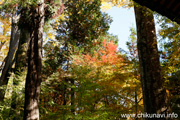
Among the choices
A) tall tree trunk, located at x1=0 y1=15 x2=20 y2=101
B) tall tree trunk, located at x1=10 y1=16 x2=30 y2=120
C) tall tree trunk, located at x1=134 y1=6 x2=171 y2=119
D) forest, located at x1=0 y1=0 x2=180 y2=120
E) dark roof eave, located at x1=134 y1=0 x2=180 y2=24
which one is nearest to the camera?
dark roof eave, located at x1=134 y1=0 x2=180 y2=24

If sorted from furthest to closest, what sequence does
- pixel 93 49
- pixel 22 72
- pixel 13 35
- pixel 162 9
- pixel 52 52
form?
pixel 93 49 < pixel 52 52 < pixel 13 35 < pixel 22 72 < pixel 162 9

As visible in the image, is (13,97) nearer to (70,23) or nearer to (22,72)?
(22,72)

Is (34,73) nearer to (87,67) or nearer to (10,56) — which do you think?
(87,67)

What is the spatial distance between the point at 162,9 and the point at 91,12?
36.6ft

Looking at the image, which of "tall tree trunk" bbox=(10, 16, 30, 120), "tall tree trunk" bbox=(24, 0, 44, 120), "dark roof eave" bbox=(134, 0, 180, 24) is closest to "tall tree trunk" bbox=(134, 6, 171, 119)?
"dark roof eave" bbox=(134, 0, 180, 24)

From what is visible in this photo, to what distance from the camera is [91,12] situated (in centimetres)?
1184

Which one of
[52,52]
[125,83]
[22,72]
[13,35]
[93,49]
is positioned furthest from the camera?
[93,49]

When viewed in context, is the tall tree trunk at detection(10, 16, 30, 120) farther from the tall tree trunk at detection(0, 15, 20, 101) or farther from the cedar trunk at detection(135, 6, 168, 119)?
the cedar trunk at detection(135, 6, 168, 119)

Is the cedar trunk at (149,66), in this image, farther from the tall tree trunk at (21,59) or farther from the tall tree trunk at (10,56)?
the tall tree trunk at (10,56)

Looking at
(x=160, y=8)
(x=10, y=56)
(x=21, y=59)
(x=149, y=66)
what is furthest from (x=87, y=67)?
(x=160, y=8)

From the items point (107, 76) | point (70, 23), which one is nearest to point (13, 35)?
point (70, 23)

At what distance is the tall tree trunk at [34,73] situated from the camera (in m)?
4.16

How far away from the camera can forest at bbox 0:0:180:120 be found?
3859 mm

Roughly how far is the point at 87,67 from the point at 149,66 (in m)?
4.45
